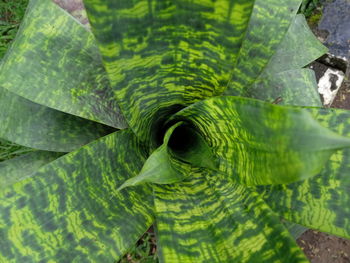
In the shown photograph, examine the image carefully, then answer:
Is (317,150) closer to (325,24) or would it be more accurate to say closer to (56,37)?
(56,37)

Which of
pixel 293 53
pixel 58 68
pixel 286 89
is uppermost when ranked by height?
pixel 293 53

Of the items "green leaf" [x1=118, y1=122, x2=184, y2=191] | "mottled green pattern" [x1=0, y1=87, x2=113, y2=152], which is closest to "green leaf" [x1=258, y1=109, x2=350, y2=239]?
"green leaf" [x1=118, y1=122, x2=184, y2=191]

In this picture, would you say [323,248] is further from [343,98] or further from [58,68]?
[58,68]

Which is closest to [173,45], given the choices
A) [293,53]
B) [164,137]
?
[164,137]

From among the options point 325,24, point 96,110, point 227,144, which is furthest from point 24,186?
point 325,24

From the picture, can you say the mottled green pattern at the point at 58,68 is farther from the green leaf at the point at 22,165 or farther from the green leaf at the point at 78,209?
the green leaf at the point at 22,165

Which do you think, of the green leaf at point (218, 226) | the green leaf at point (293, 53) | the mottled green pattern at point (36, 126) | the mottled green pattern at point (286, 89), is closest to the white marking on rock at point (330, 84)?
the green leaf at point (293, 53)

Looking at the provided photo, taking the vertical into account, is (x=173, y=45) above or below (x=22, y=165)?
above
